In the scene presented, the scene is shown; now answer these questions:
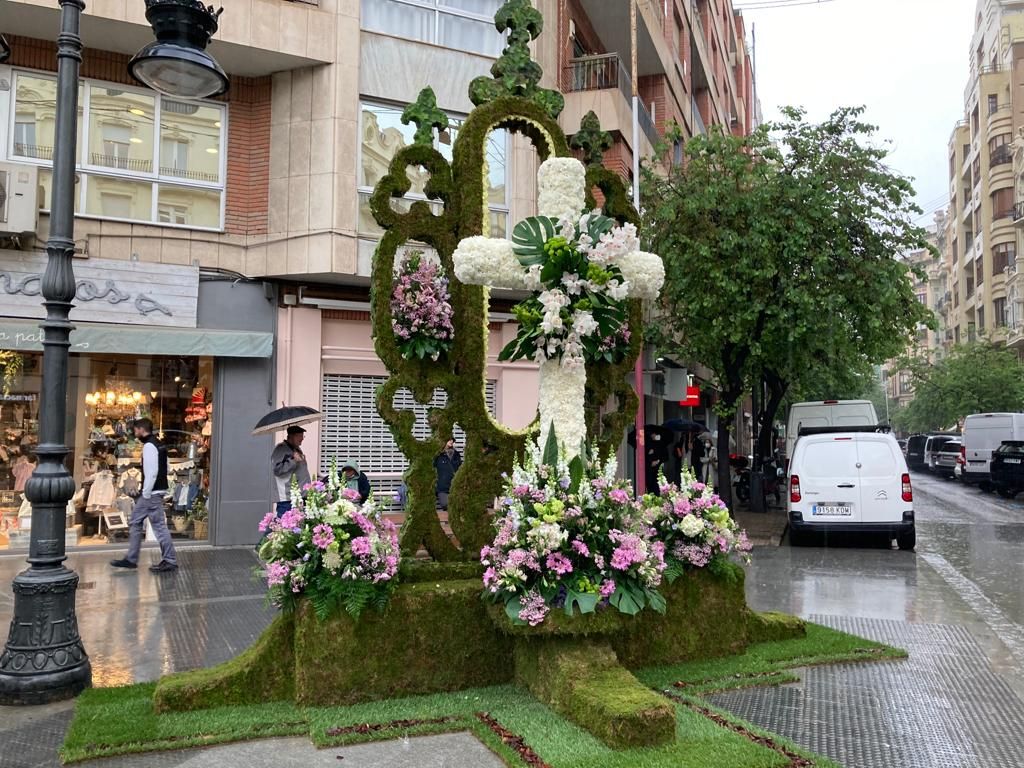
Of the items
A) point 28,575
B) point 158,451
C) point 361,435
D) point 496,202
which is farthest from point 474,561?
point 496,202

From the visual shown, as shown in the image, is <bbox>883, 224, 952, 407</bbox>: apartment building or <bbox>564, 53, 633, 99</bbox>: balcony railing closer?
<bbox>564, 53, 633, 99</bbox>: balcony railing

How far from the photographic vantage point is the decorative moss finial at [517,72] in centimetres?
668

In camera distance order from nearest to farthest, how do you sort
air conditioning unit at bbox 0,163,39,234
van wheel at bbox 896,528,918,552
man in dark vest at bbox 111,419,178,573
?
man in dark vest at bbox 111,419,178,573 → air conditioning unit at bbox 0,163,39,234 → van wheel at bbox 896,528,918,552

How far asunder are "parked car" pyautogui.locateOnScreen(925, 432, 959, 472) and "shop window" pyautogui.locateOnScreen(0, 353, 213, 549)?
3141 centimetres

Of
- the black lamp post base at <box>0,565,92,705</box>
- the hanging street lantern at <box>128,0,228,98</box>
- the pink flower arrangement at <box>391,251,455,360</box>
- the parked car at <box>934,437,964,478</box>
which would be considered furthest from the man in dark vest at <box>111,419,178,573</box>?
the parked car at <box>934,437,964,478</box>

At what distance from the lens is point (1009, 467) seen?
23312mm

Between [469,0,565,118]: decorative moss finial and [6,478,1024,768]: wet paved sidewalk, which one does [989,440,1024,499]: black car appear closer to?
[6,478,1024,768]: wet paved sidewalk

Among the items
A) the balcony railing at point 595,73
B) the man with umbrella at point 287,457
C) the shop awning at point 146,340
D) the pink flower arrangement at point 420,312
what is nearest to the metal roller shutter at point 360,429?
the shop awning at point 146,340

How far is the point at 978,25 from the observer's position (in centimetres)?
6003

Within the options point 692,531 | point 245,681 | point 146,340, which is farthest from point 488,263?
point 146,340

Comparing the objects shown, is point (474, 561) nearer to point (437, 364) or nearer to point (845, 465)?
point (437, 364)

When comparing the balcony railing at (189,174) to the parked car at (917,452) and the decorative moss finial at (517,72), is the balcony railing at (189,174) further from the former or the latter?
the parked car at (917,452)

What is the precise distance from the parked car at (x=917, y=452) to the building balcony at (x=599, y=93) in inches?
1096

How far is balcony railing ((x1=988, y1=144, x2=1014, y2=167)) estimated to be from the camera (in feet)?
152
